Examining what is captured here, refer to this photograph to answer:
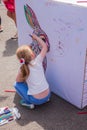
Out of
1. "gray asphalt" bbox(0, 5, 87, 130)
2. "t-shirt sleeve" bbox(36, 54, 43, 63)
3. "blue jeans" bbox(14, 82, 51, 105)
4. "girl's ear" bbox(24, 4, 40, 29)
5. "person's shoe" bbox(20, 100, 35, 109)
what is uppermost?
"girl's ear" bbox(24, 4, 40, 29)

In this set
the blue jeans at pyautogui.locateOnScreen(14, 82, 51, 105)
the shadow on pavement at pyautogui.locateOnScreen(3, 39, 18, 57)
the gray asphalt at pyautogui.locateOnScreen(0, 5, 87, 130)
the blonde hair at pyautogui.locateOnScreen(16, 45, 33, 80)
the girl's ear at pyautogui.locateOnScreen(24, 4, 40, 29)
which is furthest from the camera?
the shadow on pavement at pyautogui.locateOnScreen(3, 39, 18, 57)

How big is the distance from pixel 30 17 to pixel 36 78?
852 millimetres

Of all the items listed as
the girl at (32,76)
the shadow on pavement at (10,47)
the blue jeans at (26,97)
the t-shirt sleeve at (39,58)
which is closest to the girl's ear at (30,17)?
the girl at (32,76)

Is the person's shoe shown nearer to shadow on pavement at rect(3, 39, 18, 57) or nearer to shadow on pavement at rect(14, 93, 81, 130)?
shadow on pavement at rect(14, 93, 81, 130)

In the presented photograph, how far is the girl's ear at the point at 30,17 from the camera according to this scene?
10.4ft

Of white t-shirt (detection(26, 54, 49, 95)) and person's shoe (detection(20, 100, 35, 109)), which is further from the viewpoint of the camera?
person's shoe (detection(20, 100, 35, 109))

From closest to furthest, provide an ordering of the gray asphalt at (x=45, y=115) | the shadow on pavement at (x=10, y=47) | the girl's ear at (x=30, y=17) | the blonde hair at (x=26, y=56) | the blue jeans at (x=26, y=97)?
the gray asphalt at (x=45, y=115) < the blonde hair at (x=26, y=56) < the blue jeans at (x=26, y=97) < the girl's ear at (x=30, y=17) < the shadow on pavement at (x=10, y=47)

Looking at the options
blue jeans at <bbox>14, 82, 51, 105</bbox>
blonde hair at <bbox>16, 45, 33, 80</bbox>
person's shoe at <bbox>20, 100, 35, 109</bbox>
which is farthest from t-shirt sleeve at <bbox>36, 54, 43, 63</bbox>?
person's shoe at <bbox>20, 100, 35, 109</bbox>

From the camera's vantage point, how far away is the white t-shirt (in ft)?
9.75

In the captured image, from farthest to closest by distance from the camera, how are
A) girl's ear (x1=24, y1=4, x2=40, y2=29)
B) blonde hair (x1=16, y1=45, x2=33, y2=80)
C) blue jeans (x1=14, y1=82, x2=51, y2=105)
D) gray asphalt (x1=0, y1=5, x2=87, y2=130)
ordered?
girl's ear (x1=24, y1=4, x2=40, y2=29)
blue jeans (x1=14, y1=82, x2=51, y2=105)
blonde hair (x1=16, y1=45, x2=33, y2=80)
gray asphalt (x1=0, y1=5, x2=87, y2=130)

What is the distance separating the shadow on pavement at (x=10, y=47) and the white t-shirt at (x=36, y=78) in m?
1.93

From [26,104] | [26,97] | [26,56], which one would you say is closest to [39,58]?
[26,56]

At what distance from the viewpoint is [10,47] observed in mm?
5246

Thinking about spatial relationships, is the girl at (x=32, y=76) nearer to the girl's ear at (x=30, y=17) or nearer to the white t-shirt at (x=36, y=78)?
the white t-shirt at (x=36, y=78)
